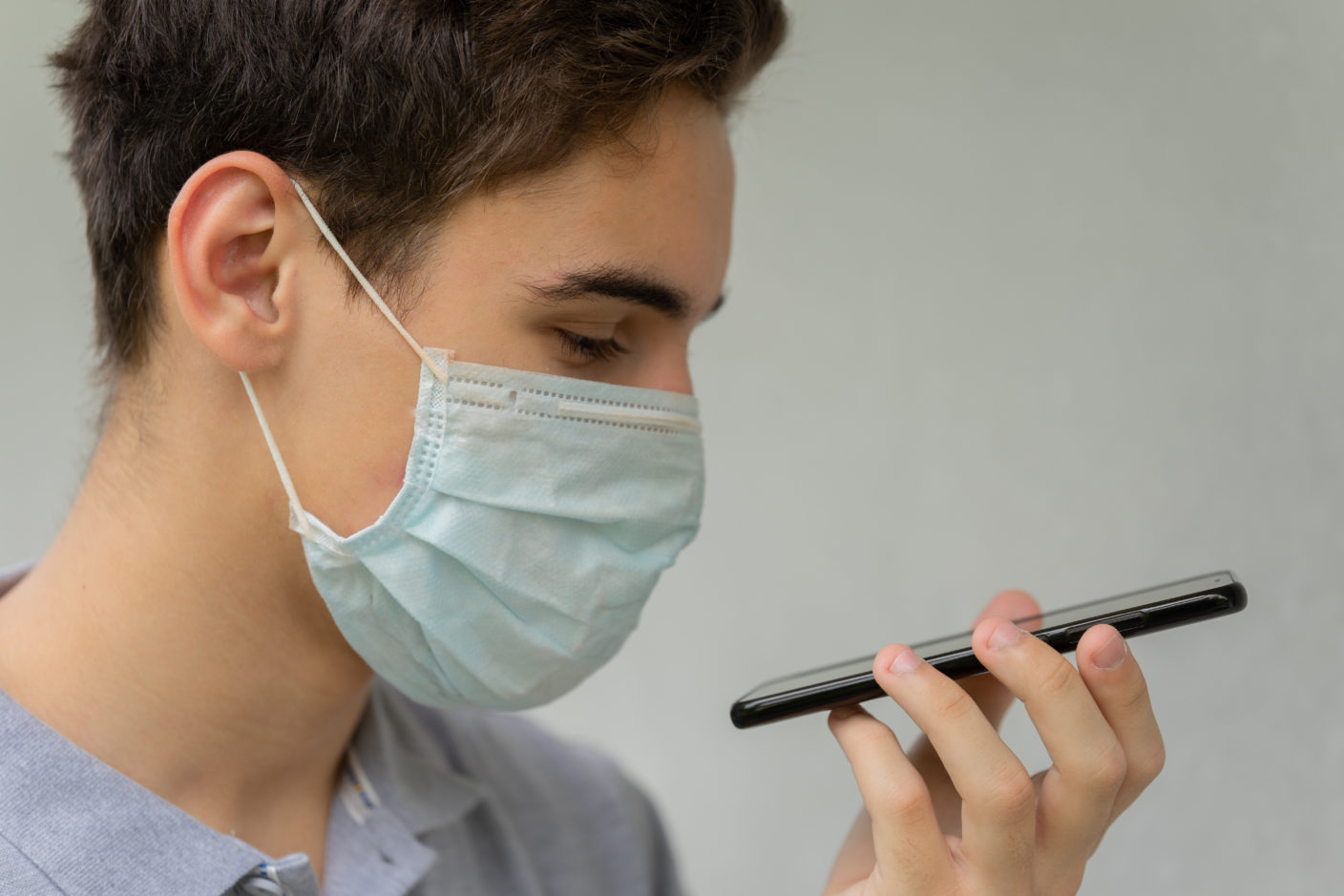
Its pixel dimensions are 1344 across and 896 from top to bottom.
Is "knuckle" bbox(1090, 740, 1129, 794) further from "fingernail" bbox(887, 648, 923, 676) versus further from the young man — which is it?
"fingernail" bbox(887, 648, 923, 676)

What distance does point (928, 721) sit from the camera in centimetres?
92

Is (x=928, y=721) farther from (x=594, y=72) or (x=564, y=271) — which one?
(x=594, y=72)

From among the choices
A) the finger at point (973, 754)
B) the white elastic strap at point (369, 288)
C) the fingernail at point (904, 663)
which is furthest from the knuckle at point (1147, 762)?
the white elastic strap at point (369, 288)

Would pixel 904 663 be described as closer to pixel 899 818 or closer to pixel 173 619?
pixel 899 818

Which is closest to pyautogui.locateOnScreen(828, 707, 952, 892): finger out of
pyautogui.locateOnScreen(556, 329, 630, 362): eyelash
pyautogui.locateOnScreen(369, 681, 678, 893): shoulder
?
pyautogui.locateOnScreen(556, 329, 630, 362): eyelash

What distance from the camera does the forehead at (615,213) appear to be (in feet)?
3.43

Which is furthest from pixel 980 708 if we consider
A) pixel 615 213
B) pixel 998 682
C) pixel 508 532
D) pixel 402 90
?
pixel 402 90

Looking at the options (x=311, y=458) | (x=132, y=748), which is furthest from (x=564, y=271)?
(x=132, y=748)

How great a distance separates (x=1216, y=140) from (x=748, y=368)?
771 mm

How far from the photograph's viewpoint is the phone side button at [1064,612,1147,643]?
35.4 inches

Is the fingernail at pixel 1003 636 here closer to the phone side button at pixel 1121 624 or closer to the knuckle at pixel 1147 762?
the phone side button at pixel 1121 624

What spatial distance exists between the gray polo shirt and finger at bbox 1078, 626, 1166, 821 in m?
0.76

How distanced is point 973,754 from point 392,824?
0.72 m

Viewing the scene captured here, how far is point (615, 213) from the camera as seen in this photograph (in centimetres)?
106
